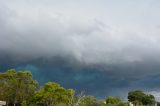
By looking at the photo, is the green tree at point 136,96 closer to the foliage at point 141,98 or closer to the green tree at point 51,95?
the foliage at point 141,98

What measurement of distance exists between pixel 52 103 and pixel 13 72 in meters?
22.6

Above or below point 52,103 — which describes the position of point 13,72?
above

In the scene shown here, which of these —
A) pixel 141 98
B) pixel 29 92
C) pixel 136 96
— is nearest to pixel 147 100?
pixel 141 98

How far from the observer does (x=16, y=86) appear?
153625mm

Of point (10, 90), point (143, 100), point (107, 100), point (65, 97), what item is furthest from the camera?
point (143, 100)

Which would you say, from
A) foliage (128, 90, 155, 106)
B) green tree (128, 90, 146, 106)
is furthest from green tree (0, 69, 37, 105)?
foliage (128, 90, 155, 106)

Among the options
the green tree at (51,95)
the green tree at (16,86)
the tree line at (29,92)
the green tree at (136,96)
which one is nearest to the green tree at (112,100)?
the tree line at (29,92)

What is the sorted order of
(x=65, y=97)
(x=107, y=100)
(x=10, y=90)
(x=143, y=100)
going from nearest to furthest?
(x=65, y=97), (x=10, y=90), (x=107, y=100), (x=143, y=100)

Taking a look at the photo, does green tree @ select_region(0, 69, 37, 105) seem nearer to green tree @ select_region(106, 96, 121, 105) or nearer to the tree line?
the tree line

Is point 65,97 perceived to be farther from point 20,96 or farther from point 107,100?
point 107,100

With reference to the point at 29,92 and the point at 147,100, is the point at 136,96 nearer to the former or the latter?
the point at 147,100

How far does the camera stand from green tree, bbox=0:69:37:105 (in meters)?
153

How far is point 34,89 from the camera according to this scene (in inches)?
6127

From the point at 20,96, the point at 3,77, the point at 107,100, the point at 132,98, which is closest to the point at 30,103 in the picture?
the point at 20,96
